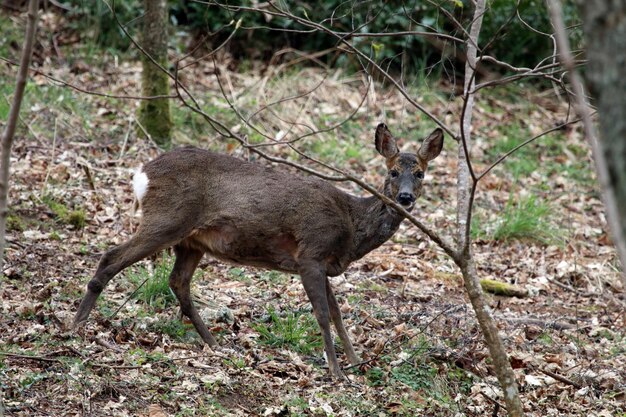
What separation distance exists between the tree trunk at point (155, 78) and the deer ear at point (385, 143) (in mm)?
3305

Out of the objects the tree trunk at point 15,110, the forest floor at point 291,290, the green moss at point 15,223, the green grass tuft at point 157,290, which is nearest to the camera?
the tree trunk at point 15,110

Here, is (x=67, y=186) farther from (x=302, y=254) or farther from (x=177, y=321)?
(x=302, y=254)

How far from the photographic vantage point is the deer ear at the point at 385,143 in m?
6.36

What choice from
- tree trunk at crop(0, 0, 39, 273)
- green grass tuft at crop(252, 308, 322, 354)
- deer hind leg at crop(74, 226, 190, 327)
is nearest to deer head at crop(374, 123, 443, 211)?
green grass tuft at crop(252, 308, 322, 354)

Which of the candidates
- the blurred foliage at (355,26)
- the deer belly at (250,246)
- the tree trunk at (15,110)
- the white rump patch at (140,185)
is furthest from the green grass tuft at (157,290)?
the blurred foliage at (355,26)

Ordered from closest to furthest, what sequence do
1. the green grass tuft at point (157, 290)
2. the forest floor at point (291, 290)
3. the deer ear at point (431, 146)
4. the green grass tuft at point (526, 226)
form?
1. the forest floor at point (291, 290)
2. the green grass tuft at point (157, 290)
3. the deer ear at point (431, 146)
4. the green grass tuft at point (526, 226)

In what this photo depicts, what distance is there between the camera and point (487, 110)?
1223 cm

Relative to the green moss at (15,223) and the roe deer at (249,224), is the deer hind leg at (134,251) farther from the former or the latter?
the green moss at (15,223)

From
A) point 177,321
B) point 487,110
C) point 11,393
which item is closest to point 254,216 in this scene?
point 177,321

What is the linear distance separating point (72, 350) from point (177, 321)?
1218mm

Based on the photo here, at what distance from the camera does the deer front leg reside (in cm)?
564

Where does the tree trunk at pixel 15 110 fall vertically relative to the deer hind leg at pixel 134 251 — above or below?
below

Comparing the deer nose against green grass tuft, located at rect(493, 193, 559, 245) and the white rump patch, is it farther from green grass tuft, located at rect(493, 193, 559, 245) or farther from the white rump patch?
green grass tuft, located at rect(493, 193, 559, 245)

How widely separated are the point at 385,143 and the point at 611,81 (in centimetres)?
458
